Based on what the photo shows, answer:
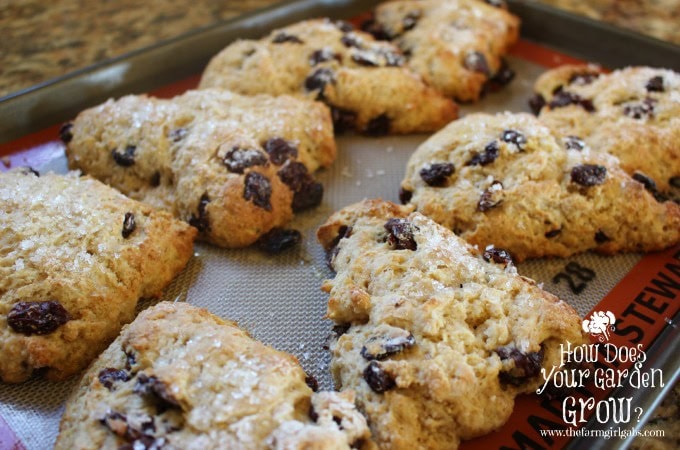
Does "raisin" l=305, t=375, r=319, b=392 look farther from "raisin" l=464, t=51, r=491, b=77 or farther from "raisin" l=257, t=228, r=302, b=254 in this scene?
"raisin" l=464, t=51, r=491, b=77

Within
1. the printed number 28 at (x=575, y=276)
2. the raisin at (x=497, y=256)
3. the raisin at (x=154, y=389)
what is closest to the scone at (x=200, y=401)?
the raisin at (x=154, y=389)

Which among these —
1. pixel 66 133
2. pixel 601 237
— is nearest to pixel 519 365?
pixel 601 237

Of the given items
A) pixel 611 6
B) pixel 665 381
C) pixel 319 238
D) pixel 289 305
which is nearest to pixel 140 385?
pixel 289 305

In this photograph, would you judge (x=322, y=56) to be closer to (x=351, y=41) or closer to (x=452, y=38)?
(x=351, y=41)

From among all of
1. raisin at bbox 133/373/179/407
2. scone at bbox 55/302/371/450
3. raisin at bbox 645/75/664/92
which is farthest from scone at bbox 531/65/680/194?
raisin at bbox 133/373/179/407

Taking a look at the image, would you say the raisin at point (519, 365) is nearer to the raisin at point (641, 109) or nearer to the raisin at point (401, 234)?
the raisin at point (401, 234)

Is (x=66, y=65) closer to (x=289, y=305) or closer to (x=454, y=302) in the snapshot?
(x=289, y=305)
